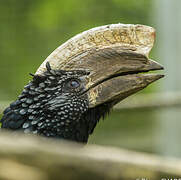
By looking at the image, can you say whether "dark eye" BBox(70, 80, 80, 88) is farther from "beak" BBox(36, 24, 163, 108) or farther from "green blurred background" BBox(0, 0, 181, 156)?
"green blurred background" BBox(0, 0, 181, 156)

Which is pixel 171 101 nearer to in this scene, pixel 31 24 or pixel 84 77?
pixel 84 77

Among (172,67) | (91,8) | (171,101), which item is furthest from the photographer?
(91,8)

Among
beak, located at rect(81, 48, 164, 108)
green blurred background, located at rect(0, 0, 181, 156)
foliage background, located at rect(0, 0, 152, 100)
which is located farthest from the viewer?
foliage background, located at rect(0, 0, 152, 100)

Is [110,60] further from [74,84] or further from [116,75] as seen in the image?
[74,84]

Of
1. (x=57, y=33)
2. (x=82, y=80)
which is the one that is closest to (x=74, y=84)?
(x=82, y=80)

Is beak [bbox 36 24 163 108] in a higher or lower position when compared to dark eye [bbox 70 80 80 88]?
higher

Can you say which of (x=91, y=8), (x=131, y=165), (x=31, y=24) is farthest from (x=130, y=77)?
(x=31, y=24)

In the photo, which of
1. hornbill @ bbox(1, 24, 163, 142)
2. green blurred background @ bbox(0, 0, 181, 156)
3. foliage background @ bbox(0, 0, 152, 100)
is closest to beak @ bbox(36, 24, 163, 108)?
hornbill @ bbox(1, 24, 163, 142)
